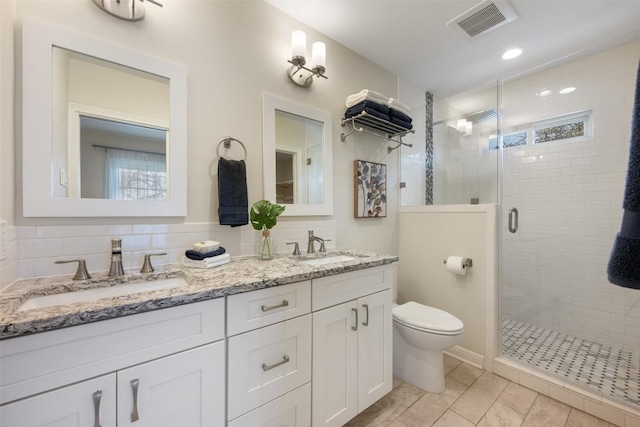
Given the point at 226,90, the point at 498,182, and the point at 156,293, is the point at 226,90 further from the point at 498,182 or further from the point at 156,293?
the point at 498,182

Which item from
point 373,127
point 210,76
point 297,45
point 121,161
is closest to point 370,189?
point 373,127

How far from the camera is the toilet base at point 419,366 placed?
1.69 metres

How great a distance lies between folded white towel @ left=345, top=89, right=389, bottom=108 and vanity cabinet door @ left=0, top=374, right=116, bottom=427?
202 cm

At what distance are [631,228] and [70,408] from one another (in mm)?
1383

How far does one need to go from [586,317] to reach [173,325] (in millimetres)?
3111

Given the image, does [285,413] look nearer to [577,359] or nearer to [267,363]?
[267,363]

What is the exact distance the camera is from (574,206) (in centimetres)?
223

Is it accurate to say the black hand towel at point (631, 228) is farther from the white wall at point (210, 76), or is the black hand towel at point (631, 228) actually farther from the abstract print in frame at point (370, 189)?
the abstract print in frame at point (370, 189)

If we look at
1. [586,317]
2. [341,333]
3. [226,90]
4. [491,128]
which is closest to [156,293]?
[341,333]

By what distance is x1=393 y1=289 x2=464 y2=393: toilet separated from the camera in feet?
5.30

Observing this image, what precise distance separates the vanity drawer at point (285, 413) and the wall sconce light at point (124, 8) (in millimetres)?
1799

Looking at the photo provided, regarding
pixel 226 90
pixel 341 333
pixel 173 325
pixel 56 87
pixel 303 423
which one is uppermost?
pixel 226 90

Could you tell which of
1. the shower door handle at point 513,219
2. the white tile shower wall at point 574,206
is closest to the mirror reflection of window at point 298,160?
the shower door handle at point 513,219

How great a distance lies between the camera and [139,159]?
1255mm
